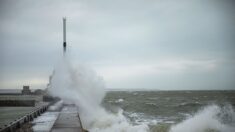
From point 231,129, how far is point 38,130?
666 inches

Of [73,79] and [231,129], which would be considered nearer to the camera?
[231,129]

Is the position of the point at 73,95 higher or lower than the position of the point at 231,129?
higher

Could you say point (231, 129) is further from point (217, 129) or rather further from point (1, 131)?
point (1, 131)

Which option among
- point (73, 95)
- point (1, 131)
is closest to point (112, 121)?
point (1, 131)

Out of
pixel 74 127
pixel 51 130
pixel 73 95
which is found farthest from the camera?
pixel 73 95

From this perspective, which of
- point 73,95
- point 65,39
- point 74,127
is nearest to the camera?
point 74,127

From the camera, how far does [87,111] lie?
33438mm

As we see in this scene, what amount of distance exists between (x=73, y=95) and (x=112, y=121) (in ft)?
58.2

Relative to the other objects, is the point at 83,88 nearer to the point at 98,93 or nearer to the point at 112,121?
the point at 98,93

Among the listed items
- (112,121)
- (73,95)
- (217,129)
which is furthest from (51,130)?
(73,95)

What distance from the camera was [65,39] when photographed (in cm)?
4584

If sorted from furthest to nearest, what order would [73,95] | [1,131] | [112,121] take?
1. [73,95]
2. [112,121]
3. [1,131]

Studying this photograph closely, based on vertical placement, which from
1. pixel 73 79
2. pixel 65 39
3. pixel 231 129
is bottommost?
pixel 231 129


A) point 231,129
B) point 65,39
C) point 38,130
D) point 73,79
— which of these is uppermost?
point 65,39
